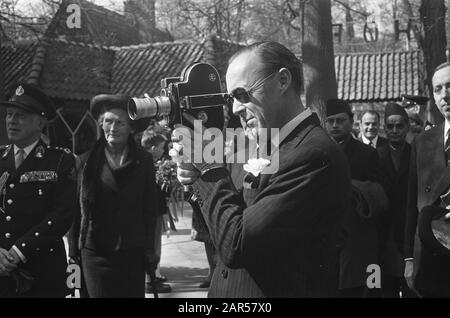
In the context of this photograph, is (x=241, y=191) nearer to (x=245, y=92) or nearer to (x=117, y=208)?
(x=245, y=92)

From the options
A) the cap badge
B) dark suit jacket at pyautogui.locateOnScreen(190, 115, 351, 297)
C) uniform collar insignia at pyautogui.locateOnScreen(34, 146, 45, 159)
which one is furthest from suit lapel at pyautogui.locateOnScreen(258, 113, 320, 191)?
the cap badge

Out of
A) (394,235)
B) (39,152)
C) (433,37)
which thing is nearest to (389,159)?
(394,235)

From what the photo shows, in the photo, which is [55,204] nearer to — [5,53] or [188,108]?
[188,108]

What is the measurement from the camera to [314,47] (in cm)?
739

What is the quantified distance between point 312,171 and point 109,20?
2434 centimetres

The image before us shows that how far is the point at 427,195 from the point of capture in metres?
3.21

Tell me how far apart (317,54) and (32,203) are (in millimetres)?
4712

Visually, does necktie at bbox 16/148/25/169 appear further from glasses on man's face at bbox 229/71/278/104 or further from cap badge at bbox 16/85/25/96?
glasses on man's face at bbox 229/71/278/104

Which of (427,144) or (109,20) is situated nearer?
(427,144)

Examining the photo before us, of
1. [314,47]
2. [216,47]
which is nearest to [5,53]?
[216,47]

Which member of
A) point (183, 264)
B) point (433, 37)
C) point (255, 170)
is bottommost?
point (183, 264)

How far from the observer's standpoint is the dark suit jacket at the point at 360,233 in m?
4.12

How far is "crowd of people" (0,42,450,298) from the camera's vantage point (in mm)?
1975

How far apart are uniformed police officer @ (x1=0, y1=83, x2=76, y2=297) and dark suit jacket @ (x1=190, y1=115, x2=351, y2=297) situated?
1.79 m
